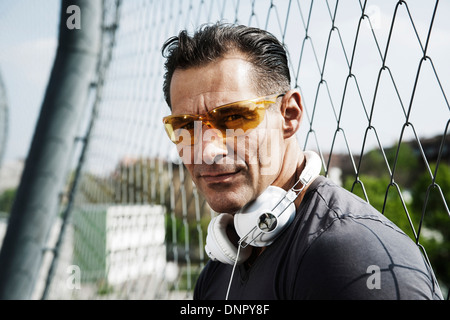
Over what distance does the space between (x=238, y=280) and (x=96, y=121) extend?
290cm

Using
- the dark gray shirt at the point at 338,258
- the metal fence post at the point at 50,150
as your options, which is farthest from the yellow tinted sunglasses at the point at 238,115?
the metal fence post at the point at 50,150

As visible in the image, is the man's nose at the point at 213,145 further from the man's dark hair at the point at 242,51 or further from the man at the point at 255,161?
the man's dark hair at the point at 242,51

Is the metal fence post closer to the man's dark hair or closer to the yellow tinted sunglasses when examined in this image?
the man's dark hair

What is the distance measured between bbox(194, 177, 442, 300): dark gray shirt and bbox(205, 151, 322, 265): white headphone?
28 mm

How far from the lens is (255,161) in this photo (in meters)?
1.21

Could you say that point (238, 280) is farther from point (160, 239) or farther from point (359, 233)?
point (160, 239)

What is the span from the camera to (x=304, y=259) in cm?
95

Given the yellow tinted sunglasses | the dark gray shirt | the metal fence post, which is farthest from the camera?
the metal fence post

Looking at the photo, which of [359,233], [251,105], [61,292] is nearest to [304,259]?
[359,233]

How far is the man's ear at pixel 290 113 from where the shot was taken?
4.21 ft

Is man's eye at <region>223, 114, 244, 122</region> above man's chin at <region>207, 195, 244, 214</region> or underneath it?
above

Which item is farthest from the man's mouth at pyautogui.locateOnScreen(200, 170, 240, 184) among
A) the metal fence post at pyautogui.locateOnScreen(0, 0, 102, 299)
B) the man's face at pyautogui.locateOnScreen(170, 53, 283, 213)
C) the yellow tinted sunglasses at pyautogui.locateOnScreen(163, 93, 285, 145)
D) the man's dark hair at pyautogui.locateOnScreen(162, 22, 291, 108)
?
the metal fence post at pyautogui.locateOnScreen(0, 0, 102, 299)

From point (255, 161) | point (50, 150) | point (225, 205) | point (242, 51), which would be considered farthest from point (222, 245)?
point (50, 150)

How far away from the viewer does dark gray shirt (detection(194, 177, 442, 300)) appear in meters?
0.83
